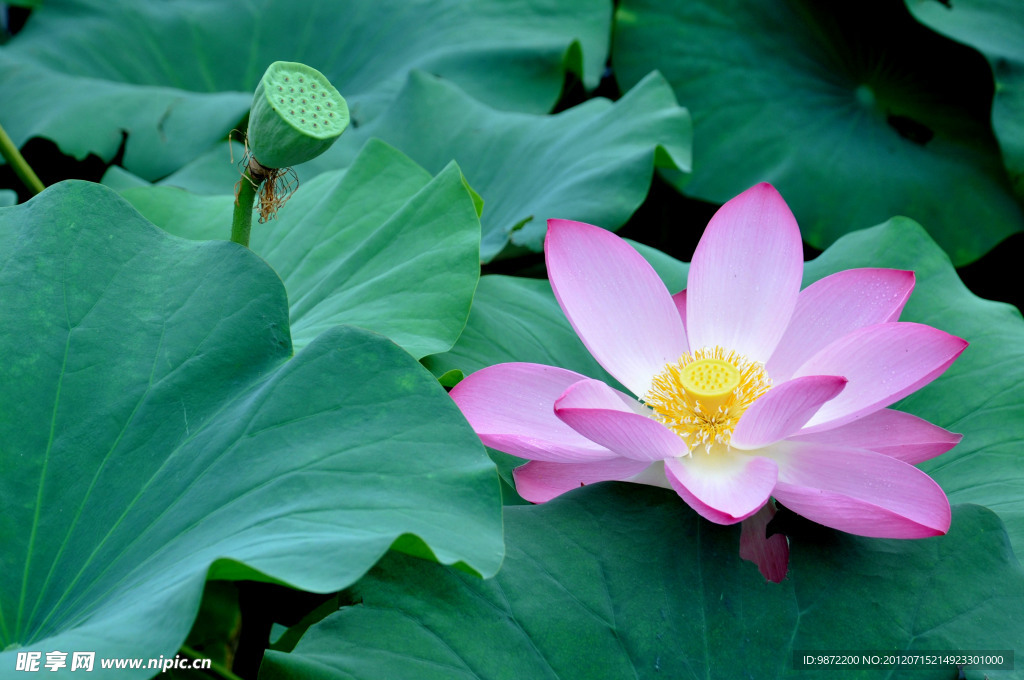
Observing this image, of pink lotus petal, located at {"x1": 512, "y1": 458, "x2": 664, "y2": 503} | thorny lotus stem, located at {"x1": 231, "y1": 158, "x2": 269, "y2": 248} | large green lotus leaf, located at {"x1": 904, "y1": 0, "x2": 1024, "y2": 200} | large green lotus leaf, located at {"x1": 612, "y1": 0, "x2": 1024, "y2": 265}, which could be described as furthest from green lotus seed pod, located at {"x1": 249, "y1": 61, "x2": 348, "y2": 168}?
large green lotus leaf, located at {"x1": 904, "y1": 0, "x2": 1024, "y2": 200}

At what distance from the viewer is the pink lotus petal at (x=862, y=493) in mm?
639

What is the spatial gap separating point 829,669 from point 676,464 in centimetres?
20

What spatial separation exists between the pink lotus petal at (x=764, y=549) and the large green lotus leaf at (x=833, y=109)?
40.3 inches

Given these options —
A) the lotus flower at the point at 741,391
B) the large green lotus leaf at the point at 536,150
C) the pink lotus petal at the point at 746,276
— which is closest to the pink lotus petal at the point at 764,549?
the lotus flower at the point at 741,391

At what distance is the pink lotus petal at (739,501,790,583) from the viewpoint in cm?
69

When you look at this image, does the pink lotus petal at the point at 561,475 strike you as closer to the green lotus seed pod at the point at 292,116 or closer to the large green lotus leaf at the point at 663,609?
the large green lotus leaf at the point at 663,609

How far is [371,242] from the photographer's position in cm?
101

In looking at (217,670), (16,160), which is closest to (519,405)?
(217,670)

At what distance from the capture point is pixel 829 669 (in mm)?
652

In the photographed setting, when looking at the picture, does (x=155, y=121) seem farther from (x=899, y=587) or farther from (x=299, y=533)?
(x=899, y=587)

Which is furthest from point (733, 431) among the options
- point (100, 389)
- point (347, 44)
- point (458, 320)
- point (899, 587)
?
point (347, 44)

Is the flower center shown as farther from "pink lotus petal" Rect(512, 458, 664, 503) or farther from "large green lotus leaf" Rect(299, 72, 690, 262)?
"large green lotus leaf" Rect(299, 72, 690, 262)

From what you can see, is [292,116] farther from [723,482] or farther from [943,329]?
[943,329]

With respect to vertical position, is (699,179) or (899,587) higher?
(899,587)
